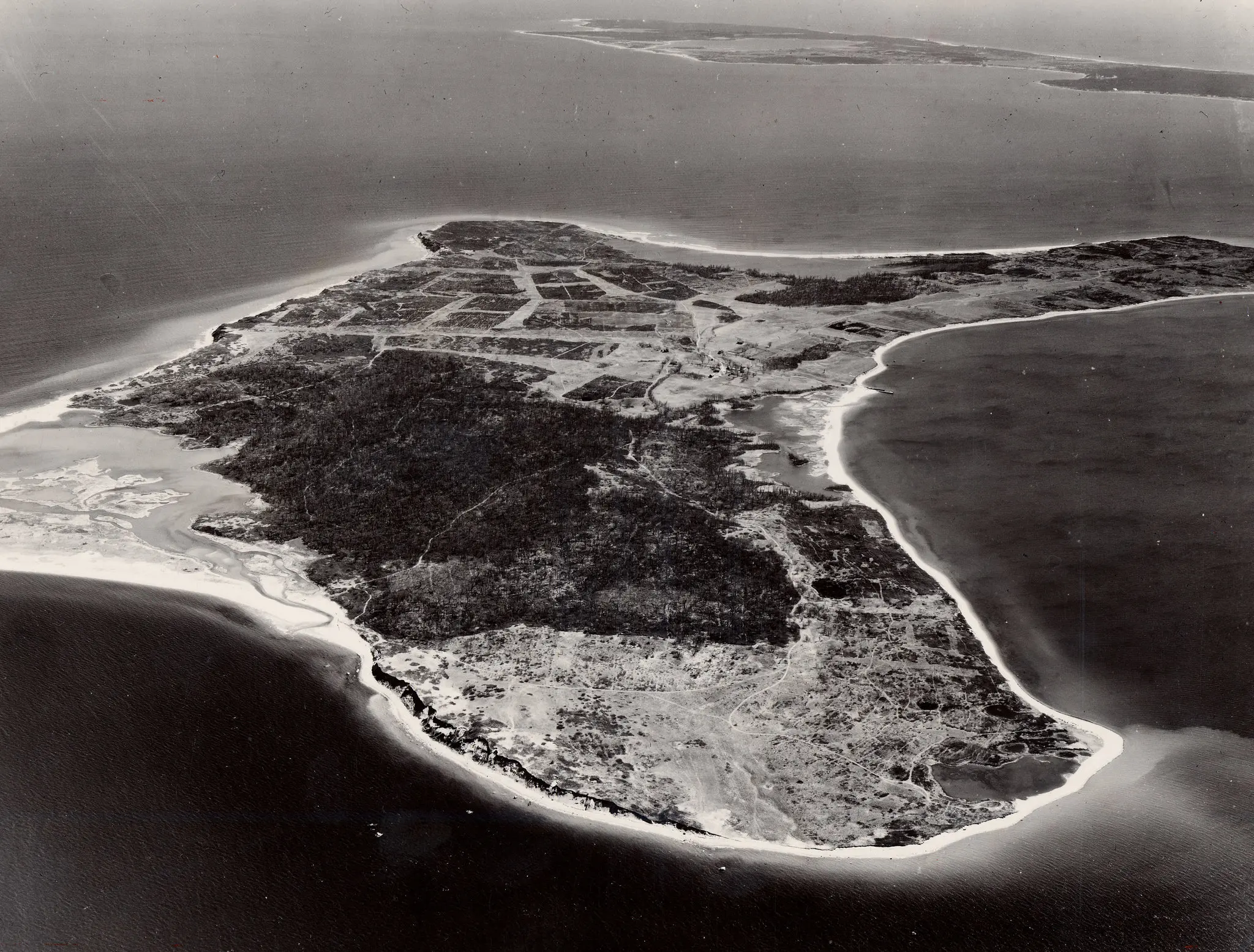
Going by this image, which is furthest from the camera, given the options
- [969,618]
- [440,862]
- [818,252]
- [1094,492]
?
[818,252]

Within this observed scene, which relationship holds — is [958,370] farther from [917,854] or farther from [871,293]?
[917,854]

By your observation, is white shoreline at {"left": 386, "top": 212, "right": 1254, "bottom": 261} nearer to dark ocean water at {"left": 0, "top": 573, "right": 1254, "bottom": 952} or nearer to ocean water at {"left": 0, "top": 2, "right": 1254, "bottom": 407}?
ocean water at {"left": 0, "top": 2, "right": 1254, "bottom": 407}

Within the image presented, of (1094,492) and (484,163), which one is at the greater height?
(484,163)

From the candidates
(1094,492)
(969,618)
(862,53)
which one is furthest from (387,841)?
(862,53)

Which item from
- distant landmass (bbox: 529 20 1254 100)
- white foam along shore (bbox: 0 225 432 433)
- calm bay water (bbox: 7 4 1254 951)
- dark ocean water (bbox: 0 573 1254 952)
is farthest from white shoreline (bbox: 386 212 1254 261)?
distant landmass (bbox: 529 20 1254 100)

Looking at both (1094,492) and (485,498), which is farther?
(1094,492)

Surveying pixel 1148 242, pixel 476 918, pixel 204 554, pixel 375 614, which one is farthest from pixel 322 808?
pixel 1148 242

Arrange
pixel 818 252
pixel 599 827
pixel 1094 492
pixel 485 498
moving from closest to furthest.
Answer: pixel 599 827, pixel 485 498, pixel 1094 492, pixel 818 252

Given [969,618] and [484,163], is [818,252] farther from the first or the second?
[969,618]
